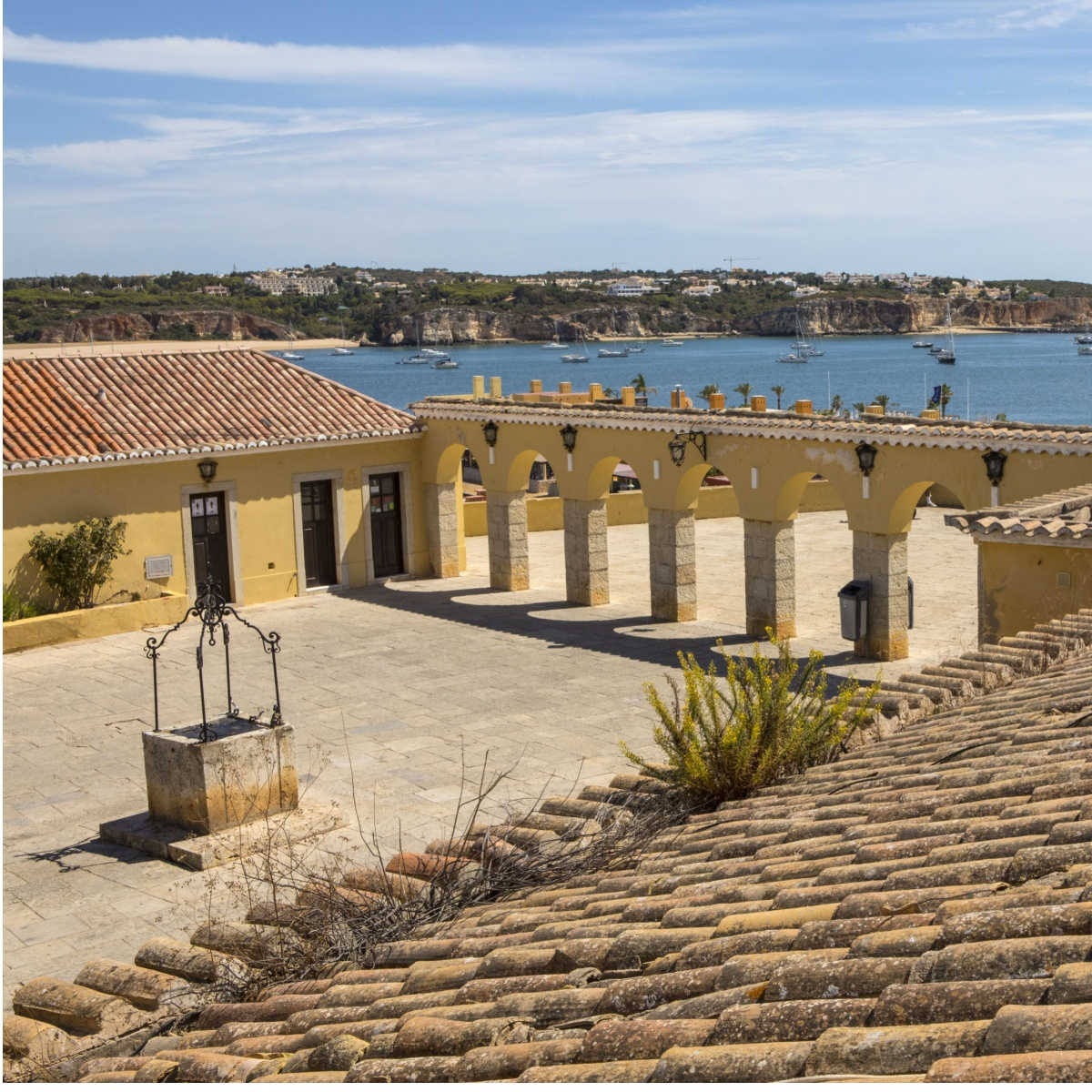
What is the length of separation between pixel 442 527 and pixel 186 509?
5369 mm

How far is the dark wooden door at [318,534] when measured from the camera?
90.8 feet

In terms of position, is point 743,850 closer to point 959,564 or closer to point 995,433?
point 995,433

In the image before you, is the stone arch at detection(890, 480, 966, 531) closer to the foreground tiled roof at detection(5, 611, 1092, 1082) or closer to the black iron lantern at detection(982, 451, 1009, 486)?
the black iron lantern at detection(982, 451, 1009, 486)

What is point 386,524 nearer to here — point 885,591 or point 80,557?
point 80,557

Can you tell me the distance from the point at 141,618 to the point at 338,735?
332 inches

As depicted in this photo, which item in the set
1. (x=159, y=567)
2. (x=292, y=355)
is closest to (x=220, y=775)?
(x=159, y=567)

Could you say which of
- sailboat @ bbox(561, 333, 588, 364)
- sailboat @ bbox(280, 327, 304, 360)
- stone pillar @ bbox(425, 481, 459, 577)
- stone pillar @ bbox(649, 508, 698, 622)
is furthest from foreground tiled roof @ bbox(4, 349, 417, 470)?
sailboat @ bbox(561, 333, 588, 364)

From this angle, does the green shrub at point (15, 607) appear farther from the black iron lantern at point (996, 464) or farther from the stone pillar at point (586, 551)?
the black iron lantern at point (996, 464)

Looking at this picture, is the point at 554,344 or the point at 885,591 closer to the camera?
the point at 885,591

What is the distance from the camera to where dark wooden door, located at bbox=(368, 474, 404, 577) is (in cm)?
2866

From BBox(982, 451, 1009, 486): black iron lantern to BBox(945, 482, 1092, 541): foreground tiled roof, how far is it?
142 cm

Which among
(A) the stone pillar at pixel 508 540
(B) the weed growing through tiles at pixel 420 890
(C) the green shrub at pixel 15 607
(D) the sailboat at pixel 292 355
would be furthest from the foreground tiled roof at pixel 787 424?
(D) the sailboat at pixel 292 355

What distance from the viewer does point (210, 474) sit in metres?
26.0

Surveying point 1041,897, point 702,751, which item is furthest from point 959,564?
point 1041,897
